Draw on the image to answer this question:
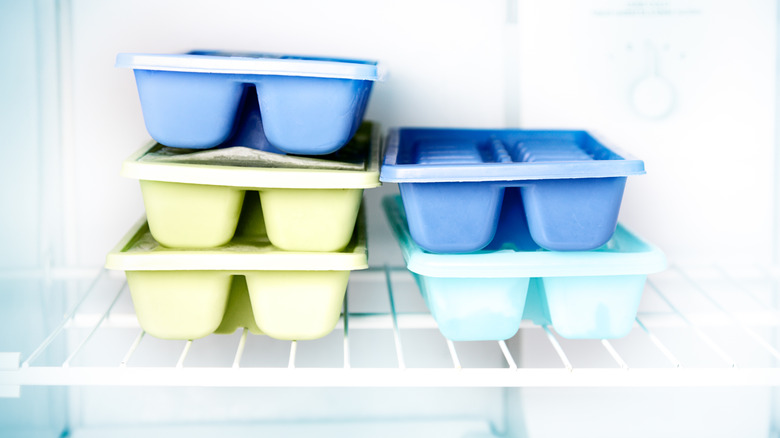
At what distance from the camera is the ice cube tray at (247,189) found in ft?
2.74

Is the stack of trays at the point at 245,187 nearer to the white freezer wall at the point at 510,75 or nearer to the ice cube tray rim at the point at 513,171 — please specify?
the ice cube tray rim at the point at 513,171

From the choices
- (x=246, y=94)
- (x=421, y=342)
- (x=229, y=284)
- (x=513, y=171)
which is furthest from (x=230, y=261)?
(x=421, y=342)

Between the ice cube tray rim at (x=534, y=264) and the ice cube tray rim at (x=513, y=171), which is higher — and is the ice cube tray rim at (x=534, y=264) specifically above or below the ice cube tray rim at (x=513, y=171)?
below

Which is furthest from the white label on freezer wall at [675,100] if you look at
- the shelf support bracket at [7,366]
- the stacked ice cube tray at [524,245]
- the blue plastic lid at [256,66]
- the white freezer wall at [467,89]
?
the shelf support bracket at [7,366]

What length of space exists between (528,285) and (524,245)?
6cm

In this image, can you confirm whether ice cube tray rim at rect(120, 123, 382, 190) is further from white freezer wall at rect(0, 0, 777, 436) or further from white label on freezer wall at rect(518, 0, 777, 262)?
white label on freezer wall at rect(518, 0, 777, 262)

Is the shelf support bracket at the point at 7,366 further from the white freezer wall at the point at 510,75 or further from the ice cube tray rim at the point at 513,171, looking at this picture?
the ice cube tray rim at the point at 513,171

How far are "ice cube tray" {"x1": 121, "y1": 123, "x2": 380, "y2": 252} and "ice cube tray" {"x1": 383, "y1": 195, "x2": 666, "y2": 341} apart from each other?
0.12 metres

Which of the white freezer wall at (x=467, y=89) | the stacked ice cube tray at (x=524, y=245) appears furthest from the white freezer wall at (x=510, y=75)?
the stacked ice cube tray at (x=524, y=245)

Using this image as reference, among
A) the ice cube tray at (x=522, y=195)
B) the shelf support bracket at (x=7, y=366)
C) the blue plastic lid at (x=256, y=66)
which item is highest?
the blue plastic lid at (x=256, y=66)

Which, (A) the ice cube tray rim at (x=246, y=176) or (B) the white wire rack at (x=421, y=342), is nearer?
(A) the ice cube tray rim at (x=246, y=176)

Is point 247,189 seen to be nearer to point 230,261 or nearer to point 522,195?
point 230,261

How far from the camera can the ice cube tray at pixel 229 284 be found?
0.86 meters

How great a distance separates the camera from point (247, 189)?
0.86 meters
